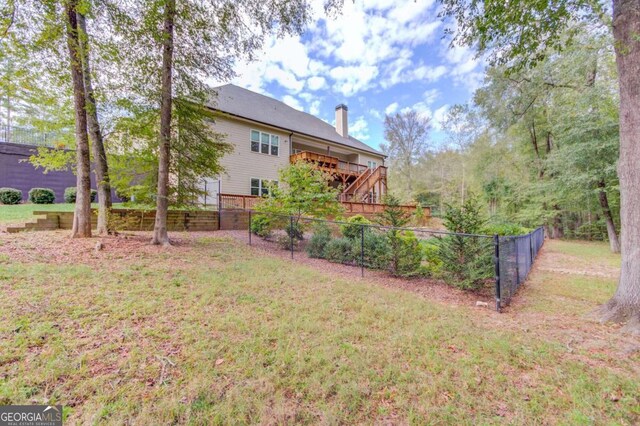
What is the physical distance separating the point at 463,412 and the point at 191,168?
7528mm

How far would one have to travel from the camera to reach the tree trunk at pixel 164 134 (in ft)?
20.6

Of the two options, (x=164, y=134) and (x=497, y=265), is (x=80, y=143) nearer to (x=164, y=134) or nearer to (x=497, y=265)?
(x=164, y=134)

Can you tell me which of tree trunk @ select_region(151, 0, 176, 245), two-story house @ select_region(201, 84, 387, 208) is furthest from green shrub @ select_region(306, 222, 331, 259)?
two-story house @ select_region(201, 84, 387, 208)

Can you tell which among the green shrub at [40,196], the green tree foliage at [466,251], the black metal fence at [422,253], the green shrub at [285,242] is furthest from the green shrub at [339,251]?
the green shrub at [40,196]

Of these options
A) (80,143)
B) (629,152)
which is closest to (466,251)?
(629,152)

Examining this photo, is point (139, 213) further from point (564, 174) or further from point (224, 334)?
point (564, 174)

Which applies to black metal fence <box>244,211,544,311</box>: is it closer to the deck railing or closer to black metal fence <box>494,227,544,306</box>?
black metal fence <box>494,227,544,306</box>

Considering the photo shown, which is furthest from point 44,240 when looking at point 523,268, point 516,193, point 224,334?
point 516,193

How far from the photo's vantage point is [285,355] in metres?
2.55

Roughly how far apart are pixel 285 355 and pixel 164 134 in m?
6.17

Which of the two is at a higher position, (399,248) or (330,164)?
(330,164)

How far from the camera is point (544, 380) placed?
236 centimetres

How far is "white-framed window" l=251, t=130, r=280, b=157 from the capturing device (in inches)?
602

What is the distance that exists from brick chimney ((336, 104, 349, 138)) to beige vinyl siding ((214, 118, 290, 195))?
7.89 metres
